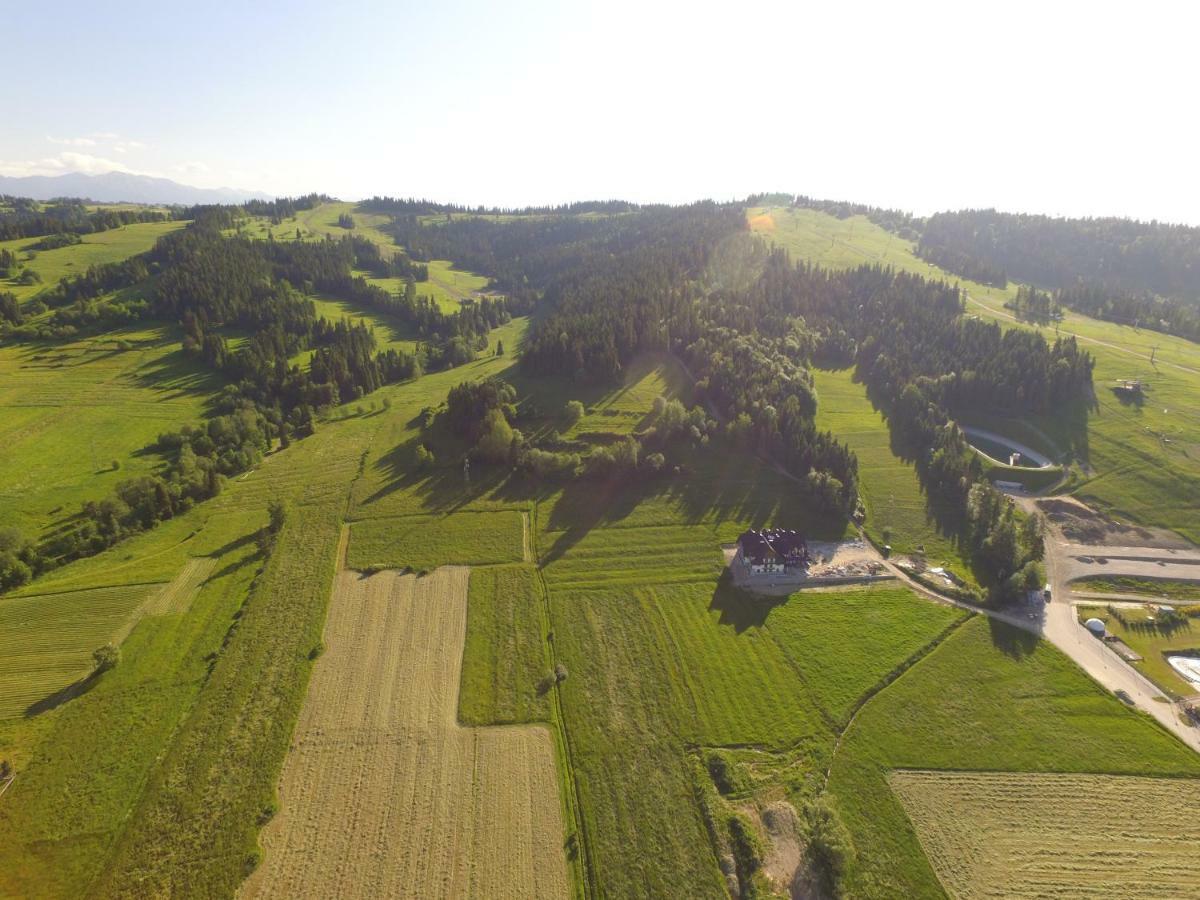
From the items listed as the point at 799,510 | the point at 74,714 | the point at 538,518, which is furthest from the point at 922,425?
the point at 74,714

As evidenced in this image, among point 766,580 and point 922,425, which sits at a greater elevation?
point 922,425

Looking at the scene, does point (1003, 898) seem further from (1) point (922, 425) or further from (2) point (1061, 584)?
(1) point (922, 425)

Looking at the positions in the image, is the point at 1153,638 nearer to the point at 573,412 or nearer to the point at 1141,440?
the point at 1141,440

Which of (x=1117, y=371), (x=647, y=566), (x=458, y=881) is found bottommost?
(x=458, y=881)

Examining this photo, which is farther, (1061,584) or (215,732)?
(1061,584)

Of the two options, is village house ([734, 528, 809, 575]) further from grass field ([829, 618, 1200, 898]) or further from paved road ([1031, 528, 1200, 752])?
paved road ([1031, 528, 1200, 752])

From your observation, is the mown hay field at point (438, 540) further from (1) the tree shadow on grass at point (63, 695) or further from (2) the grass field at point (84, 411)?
(2) the grass field at point (84, 411)

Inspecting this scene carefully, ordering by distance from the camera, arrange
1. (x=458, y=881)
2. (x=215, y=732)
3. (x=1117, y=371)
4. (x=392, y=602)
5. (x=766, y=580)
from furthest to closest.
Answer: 1. (x=1117, y=371)
2. (x=766, y=580)
3. (x=392, y=602)
4. (x=215, y=732)
5. (x=458, y=881)
